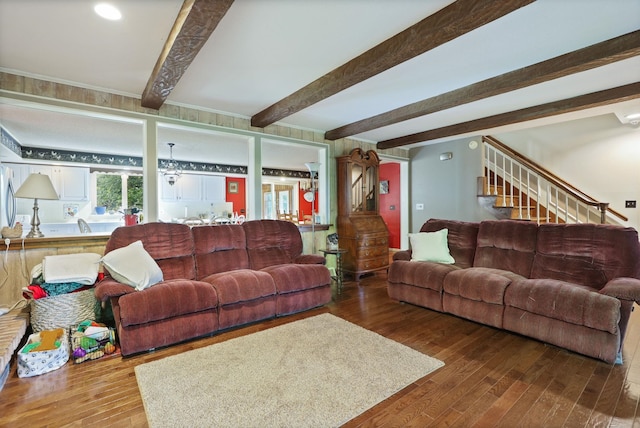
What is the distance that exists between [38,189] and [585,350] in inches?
189

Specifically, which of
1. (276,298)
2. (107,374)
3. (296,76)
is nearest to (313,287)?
(276,298)

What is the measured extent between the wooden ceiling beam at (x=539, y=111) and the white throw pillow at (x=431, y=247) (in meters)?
1.86

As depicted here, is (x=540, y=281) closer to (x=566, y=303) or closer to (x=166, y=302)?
(x=566, y=303)

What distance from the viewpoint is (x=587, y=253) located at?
2783 mm

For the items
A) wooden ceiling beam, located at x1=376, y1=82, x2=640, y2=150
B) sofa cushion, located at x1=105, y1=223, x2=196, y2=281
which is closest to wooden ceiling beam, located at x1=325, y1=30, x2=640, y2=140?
wooden ceiling beam, located at x1=376, y1=82, x2=640, y2=150

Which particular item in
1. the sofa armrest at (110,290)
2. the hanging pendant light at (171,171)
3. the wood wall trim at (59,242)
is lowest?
the sofa armrest at (110,290)

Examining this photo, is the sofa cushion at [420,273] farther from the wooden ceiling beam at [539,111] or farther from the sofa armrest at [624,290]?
the wooden ceiling beam at [539,111]

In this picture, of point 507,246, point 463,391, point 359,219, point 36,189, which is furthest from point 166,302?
point 507,246

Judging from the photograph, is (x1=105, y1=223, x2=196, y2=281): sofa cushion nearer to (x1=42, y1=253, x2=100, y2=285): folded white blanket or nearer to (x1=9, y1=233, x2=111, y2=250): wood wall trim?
(x1=42, y1=253, x2=100, y2=285): folded white blanket

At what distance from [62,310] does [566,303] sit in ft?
13.5

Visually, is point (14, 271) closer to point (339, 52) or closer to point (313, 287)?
point (313, 287)

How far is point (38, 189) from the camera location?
2791 millimetres

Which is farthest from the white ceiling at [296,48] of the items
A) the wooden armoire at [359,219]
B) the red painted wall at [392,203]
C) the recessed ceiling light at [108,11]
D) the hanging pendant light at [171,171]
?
the red painted wall at [392,203]

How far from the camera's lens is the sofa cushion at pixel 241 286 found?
2.79 m
